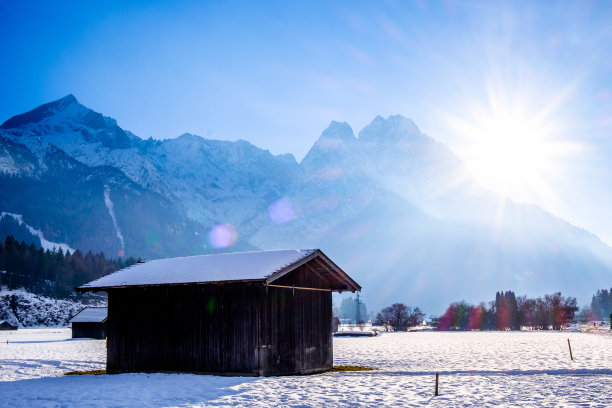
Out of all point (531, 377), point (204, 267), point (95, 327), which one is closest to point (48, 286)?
point (95, 327)

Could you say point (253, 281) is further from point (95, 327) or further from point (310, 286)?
point (95, 327)

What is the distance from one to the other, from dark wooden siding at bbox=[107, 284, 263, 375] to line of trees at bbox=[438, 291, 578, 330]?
4137 inches

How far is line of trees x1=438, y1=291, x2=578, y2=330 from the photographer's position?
115094 millimetres

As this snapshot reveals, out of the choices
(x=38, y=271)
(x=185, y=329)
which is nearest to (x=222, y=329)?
(x=185, y=329)

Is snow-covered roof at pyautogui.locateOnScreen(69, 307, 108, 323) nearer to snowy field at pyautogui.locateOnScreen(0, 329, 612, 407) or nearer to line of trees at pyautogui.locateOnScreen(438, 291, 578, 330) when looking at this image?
snowy field at pyautogui.locateOnScreen(0, 329, 612, 407)

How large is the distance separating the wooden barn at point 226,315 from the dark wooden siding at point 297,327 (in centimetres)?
4

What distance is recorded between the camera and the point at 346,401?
16.5 metres

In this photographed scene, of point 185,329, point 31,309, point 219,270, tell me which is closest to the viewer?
point 185,329

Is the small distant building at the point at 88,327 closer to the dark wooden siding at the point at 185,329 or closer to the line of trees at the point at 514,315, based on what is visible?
the dark wooden siding at the point at 185,329

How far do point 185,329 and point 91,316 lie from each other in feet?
188

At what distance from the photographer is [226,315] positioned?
77.1 ft

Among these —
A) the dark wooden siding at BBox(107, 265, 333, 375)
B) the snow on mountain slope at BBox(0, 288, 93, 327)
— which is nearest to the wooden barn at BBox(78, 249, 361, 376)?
the dark wooden siding at BBox(107, 265, 333, 375)

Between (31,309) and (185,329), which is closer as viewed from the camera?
(185,329)

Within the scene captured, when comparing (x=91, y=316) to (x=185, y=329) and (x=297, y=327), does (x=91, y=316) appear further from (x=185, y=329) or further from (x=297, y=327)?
(x=297, y=327)
